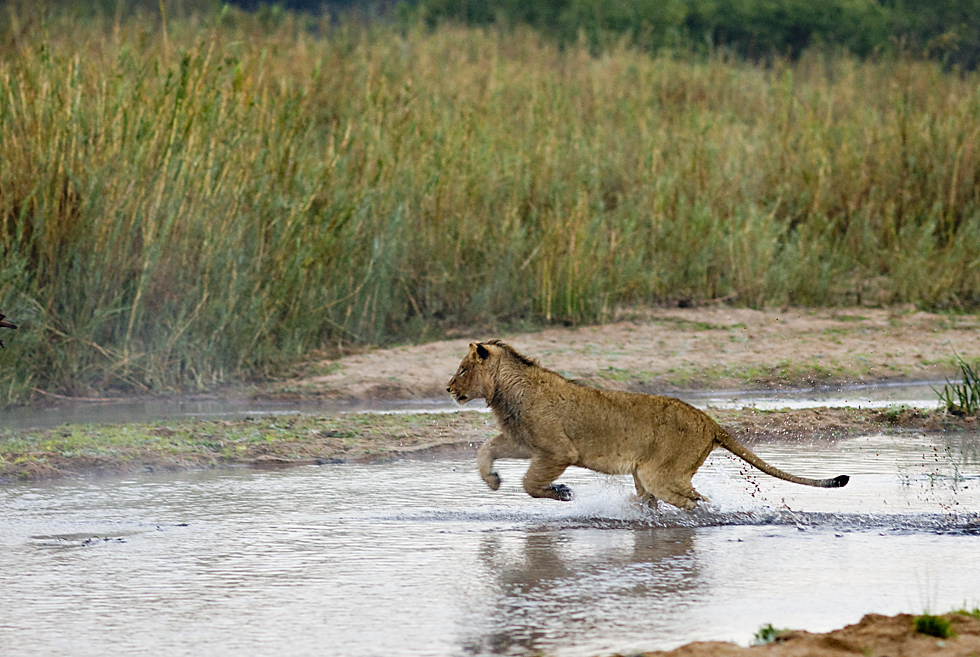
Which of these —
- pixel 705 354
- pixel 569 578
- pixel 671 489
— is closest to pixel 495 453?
pixel 671 489

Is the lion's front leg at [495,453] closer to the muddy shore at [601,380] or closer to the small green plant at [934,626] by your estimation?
the muddy shore at [601,380]

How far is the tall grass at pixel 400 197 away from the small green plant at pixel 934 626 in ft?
25.6

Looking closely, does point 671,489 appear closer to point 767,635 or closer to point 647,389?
point 767,635

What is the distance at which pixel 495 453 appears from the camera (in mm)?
7566

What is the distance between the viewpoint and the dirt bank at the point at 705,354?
11828 mm

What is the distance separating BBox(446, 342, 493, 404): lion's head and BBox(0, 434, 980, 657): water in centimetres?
56

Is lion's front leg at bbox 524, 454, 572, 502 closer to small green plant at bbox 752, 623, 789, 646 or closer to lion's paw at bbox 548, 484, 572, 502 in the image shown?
lion's paw at bbox 548, 484, 572, 502

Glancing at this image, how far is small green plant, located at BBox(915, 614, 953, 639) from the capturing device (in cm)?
457

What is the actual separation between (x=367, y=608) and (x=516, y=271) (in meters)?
8.99

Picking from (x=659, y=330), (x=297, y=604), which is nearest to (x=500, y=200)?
(x=659, y=330)

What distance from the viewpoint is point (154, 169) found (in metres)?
11.5

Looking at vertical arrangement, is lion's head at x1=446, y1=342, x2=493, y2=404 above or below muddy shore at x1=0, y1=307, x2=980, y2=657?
above

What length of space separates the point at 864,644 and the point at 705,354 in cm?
848

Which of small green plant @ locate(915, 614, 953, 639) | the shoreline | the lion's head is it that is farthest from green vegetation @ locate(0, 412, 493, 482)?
small green plant @ locate(915, 614, 953, 639)
